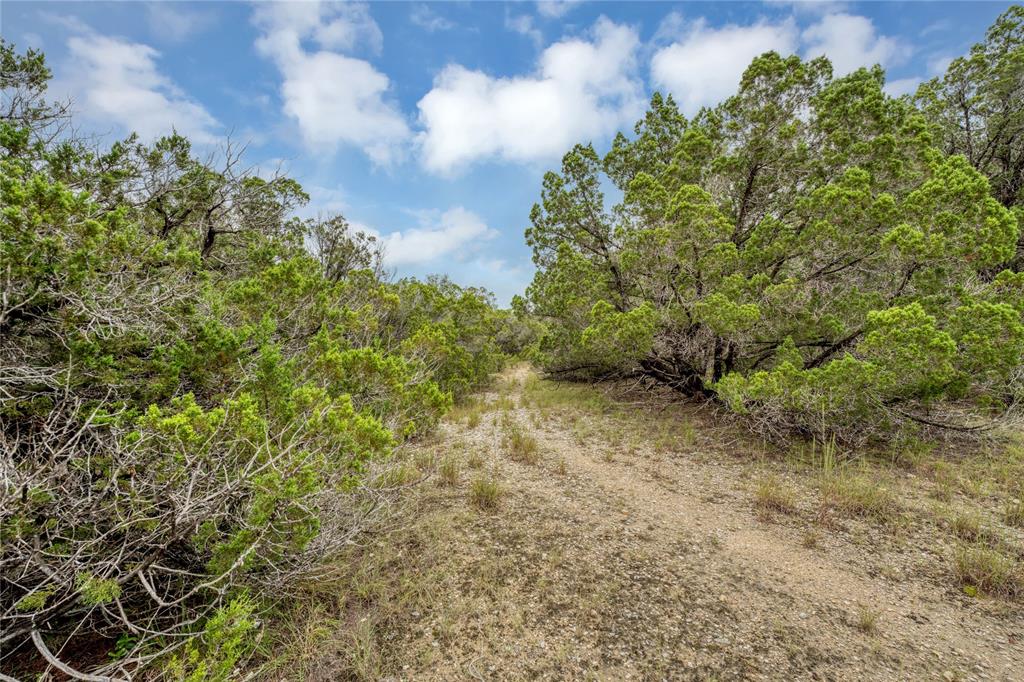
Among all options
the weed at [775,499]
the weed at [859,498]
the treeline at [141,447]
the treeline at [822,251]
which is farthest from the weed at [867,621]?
the treeline at [141,447]

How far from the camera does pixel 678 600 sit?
3002 millimetres

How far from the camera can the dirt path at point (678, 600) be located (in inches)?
96.7

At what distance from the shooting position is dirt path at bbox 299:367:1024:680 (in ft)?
8.06

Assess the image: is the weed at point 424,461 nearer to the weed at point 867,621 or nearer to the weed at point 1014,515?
the weed at point 867,621

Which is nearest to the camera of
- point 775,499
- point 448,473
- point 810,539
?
point 810,539

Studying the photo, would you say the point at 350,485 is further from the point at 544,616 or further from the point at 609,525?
the point at 609,525

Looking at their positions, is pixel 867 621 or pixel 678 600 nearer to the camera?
pixel 867 621

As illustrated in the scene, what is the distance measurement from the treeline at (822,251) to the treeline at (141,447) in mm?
5448

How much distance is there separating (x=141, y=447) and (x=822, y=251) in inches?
338

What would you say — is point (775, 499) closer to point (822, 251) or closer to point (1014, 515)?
point (1014, 515)

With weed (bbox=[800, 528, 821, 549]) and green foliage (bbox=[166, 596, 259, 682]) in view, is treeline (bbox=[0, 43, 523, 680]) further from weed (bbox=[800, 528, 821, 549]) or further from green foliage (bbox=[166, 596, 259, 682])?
weed (bbox=[800, 528, 821, 549])

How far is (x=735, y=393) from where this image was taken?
19.3 feet

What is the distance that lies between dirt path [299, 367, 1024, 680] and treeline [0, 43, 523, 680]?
3.68 ft

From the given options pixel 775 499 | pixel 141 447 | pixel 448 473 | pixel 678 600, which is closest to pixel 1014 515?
pixel 775 499
